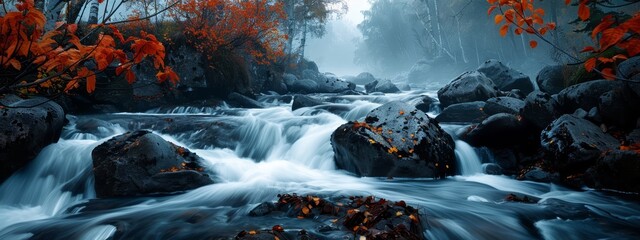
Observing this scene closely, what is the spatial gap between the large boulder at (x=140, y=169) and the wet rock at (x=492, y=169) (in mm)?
5287

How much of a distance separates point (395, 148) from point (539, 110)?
3.55m

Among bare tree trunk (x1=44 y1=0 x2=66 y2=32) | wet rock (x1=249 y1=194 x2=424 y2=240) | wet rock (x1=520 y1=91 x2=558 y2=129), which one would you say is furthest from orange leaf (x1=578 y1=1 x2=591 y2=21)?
bare tree trunk (x1=44 y1=0 x2=66 y2=32)

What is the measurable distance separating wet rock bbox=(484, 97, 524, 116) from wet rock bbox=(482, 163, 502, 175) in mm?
2679

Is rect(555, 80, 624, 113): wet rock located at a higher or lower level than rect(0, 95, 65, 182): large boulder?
higher

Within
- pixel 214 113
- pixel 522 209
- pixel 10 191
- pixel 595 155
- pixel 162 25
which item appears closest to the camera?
pixel 522 209

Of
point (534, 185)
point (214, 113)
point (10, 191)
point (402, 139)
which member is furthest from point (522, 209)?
point (214, 113)

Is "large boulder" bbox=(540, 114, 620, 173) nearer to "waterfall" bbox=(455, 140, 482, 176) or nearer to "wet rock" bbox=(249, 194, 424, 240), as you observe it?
"waterfall" bbox=(455, 140, 482, 176)

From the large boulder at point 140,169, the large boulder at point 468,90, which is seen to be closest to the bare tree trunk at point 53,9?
the large boulder at point 140,169

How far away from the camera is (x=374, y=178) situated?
6102 millimetres

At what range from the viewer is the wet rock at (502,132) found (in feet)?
23.5

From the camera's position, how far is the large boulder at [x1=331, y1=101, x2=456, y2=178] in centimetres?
608

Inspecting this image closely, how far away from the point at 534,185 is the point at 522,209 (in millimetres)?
1537

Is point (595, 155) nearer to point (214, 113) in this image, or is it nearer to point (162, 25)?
point (214, 113)

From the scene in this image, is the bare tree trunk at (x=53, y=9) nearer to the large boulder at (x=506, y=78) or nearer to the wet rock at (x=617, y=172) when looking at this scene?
the wet rock at (x=617, y=172)
